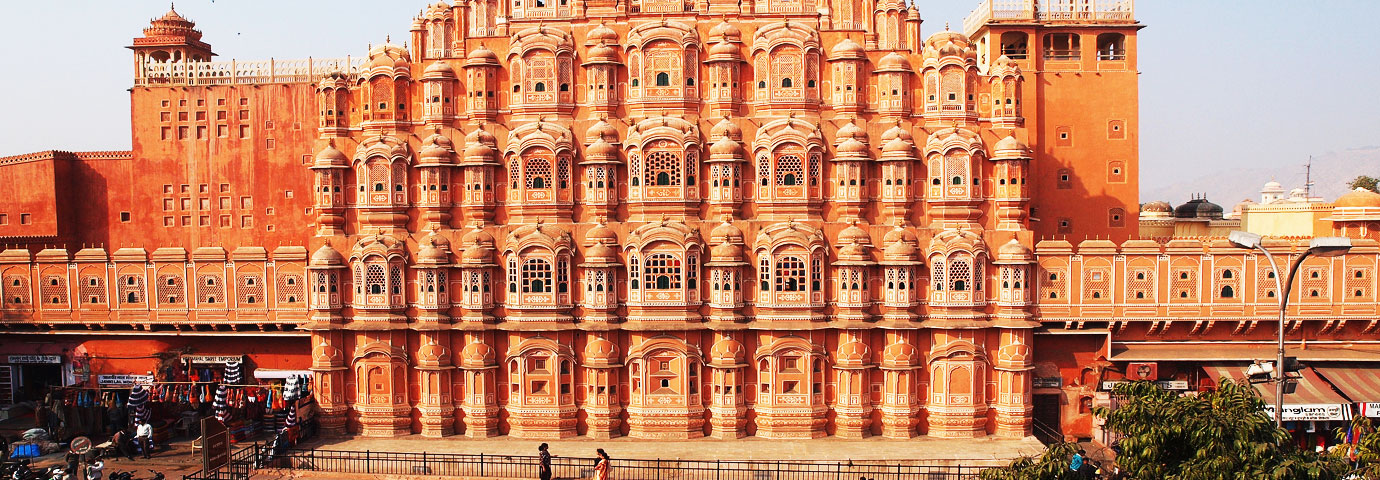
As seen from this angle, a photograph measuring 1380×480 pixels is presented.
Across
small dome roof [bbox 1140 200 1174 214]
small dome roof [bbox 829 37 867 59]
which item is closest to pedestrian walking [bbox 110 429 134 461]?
small dome roof [bbox 829 37 867 59]

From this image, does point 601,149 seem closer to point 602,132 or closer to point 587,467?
point 602,132

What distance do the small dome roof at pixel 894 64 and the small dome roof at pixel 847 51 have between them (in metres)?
0.65

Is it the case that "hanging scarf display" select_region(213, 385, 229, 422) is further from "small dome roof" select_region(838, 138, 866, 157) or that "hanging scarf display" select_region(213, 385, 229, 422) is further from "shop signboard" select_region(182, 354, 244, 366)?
"small dome roof" select_region(838, 138, 866, 157)

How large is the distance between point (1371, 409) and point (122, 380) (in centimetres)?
3886

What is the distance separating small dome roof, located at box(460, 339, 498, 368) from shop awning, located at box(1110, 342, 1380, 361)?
19.0 meters

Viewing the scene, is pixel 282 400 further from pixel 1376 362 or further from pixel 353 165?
pixel 1376 362

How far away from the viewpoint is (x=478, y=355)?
3269 centimetres

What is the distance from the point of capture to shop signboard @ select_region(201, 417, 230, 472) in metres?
24.5

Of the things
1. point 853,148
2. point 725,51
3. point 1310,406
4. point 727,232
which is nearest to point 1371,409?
point 1310,406

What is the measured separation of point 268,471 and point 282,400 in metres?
3.77

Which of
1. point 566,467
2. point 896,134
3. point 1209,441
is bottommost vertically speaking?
point 566,467

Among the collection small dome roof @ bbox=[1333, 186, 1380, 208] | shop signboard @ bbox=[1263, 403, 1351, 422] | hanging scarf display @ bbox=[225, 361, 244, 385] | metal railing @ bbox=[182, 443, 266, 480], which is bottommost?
metal railing @ bbox=[182, 443, 266, 480]

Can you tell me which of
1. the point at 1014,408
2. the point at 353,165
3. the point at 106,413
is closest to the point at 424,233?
the point at 353,165

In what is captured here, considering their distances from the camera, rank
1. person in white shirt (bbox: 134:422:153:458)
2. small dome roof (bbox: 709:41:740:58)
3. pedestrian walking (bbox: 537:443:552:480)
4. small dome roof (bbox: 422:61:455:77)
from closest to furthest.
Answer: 1. pedestrian walking (bbox: 537:443:552:480)
2. person in white shirt (bbox: 134:422:153:458)
3. small dome roof (bbox: 709:41:740:58)
4. small dome roof (bbox: 422:61:455:77)
